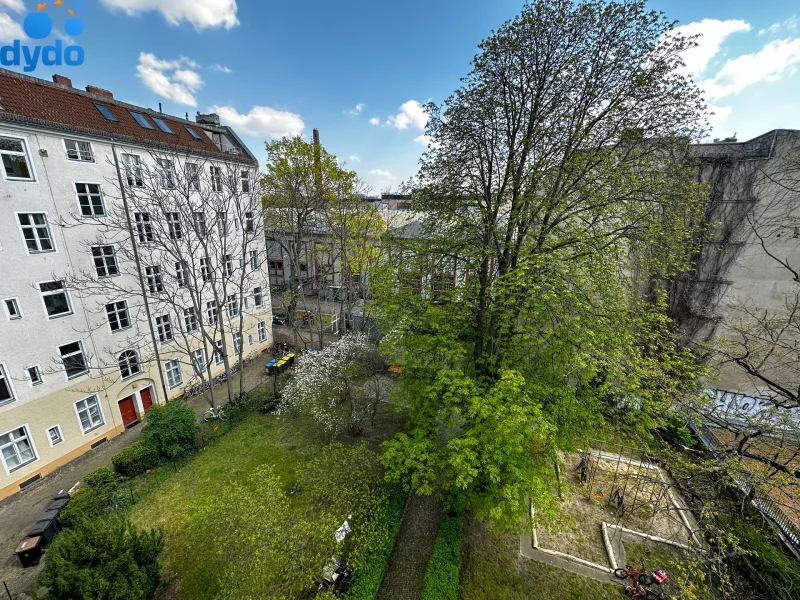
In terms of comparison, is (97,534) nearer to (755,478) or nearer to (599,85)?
(755,478)

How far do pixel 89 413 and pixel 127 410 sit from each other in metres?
1.89

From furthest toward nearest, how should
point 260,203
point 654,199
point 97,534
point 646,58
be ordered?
point 260,203, point 654,199, point 646,58, point 97,534

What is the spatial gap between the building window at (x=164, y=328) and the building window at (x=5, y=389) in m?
5.69

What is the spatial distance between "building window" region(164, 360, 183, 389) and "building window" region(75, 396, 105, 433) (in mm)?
3346

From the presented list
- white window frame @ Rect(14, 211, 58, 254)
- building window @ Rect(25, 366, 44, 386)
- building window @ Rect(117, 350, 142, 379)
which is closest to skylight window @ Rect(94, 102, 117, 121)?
white window frame @ Rect(14, 211, 58, 254)

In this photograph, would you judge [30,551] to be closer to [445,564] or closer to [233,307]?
[445,564]

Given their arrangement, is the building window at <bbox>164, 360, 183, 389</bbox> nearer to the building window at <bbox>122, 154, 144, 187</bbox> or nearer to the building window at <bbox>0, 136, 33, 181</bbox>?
the building window at <bbox>122, 154, 144, 187</bbox>

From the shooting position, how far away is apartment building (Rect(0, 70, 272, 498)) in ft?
40.2

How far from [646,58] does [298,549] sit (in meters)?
16.5

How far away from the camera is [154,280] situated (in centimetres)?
1666

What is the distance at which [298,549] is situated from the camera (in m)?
8.08

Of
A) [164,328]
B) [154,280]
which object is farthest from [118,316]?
[164,328]

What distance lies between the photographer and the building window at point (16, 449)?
1230 cm

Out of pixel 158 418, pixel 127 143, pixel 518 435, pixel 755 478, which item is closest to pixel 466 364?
pixel 518 435
